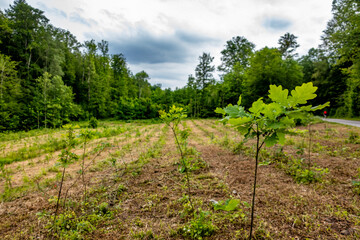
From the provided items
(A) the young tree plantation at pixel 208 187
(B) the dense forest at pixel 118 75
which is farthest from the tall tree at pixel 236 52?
(A) the young tree plantation at pixel 208 187

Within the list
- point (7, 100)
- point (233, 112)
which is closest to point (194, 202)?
point (233, 112)

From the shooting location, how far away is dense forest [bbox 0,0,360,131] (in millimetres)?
14953

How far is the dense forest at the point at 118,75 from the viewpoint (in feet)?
49.1

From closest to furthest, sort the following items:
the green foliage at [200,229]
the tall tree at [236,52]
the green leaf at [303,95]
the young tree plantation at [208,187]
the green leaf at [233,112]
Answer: the green leaf at [303,95] < the green leaf at [233,112] < the young tree plantation at [208,187] < the green foliage at [200,229] < the tall tree at [236,52]

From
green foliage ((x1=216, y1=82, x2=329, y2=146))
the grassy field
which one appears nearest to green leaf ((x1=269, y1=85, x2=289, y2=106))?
green foliage ((x1=216, y1=82, x2=329, y2=146))

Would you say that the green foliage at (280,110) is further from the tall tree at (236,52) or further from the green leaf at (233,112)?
the tall tree at (236,52)

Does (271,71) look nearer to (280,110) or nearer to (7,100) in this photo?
(280,110)

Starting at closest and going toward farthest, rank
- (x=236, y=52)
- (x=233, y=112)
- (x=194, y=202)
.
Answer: (x=233, y=112), (x=194, y=202), (x=236, y=52)

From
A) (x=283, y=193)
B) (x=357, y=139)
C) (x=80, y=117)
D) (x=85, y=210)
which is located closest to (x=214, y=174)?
(x=283, y=193)

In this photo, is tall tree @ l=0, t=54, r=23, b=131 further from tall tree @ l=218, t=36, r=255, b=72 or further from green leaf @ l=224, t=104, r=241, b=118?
tall tree @ l=218, t=36, r=255, b=72

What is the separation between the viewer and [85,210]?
7.92ft

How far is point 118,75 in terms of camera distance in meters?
36.8

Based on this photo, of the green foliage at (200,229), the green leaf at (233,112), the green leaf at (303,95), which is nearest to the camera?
the green leaf at (303,95)

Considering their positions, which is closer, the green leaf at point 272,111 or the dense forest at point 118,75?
the green leaf at point 272,111
